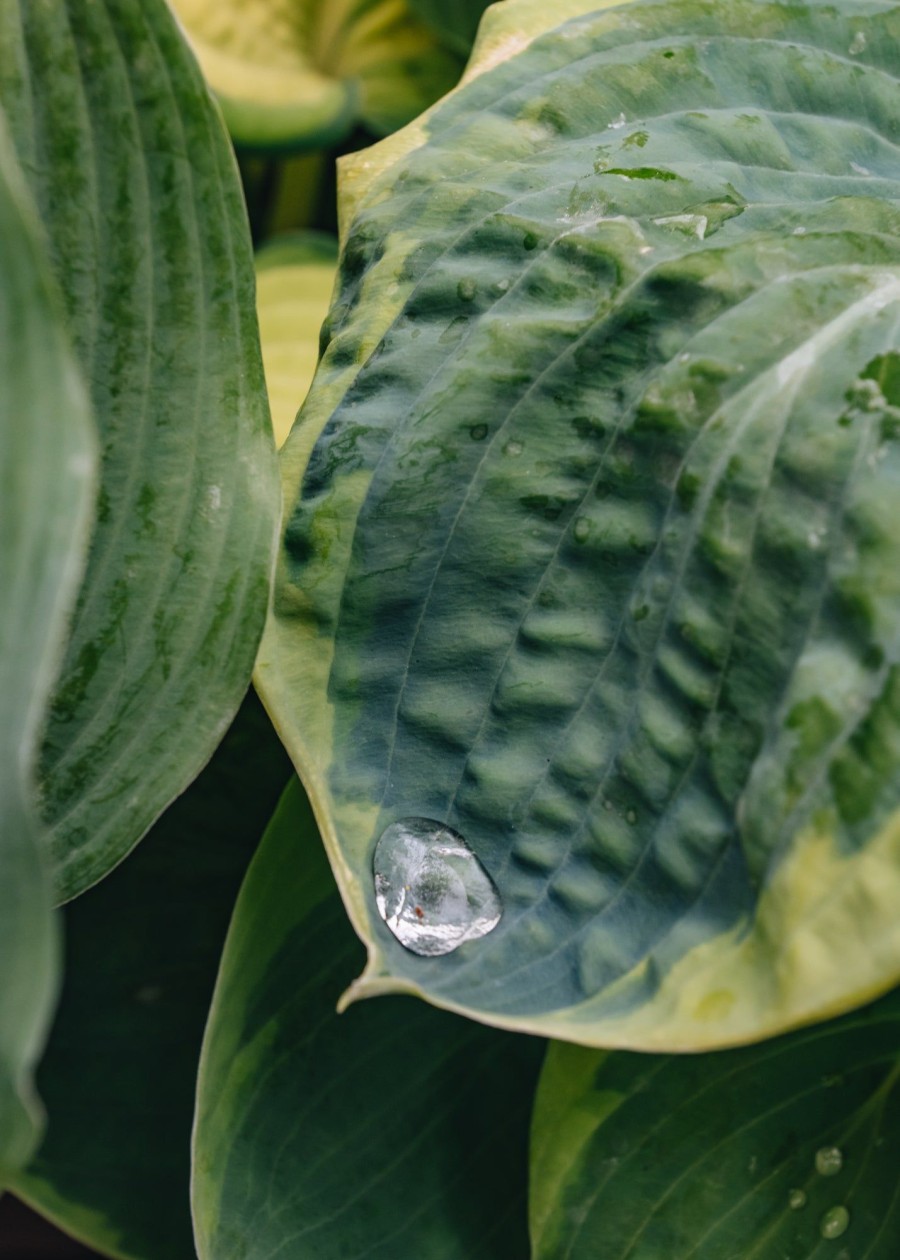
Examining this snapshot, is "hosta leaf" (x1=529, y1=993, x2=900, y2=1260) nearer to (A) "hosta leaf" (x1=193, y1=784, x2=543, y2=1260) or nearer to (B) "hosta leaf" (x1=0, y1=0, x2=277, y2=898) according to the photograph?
(A) "hosta leaf" (x1=193, y1=784, x2=543, y2=1260)

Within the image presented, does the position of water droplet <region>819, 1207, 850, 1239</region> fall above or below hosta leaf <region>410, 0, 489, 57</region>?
below

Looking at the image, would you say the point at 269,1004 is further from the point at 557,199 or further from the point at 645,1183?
the point at 557,199

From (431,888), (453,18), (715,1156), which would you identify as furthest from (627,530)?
(453,18)

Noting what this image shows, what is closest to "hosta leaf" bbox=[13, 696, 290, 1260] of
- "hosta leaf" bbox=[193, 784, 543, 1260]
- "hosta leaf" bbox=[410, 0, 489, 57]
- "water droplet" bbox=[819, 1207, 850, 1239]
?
"hosta leaf" bbox=[193, 784, 543, 1260]

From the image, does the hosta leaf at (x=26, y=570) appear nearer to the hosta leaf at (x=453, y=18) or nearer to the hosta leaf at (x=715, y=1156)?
the hosta leaf at (x=715, y=1156)

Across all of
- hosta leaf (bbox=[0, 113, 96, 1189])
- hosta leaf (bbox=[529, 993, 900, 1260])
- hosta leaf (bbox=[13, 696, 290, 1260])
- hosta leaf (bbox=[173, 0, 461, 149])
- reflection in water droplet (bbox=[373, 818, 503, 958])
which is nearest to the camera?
hosta leaf (bbox=[0, 113, 96, 1189])

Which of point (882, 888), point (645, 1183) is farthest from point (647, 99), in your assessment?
point (645, 1183)
